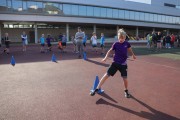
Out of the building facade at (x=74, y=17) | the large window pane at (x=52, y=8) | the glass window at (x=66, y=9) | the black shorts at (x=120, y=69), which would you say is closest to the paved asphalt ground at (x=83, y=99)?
the black shorts at (x=120, y=69)

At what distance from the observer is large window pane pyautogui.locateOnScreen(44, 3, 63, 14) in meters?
34.1

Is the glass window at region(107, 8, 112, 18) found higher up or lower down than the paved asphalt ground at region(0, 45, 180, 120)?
higher up

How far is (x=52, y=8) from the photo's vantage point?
34.8 m

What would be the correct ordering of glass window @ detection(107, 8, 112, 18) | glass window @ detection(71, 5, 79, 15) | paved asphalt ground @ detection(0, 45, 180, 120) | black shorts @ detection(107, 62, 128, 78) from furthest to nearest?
glass window @ detection(107, 8, 112, 18), glass window @ detection(71, 5, 79, 15), black shorts @ detection(107, 62, 128, 78), paved asphalt ground @ detection(0, 45, 180, 120)

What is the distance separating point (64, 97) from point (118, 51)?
195 cm

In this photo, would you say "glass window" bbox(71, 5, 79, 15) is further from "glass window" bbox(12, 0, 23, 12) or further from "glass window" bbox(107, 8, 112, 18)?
"glass window" bbox(12, 0, 23, 12)

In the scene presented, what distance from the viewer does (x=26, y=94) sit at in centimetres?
586

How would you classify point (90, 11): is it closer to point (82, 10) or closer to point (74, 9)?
point (82, 10)

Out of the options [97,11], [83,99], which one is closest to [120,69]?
[83,99]

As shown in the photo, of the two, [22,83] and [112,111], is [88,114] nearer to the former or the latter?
[112,111]

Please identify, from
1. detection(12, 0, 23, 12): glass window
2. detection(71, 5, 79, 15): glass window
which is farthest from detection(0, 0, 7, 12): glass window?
detection(71, 5, 79, 15): glass window

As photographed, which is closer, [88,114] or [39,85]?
[88,114]

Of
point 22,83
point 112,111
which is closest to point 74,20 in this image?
point 22,83

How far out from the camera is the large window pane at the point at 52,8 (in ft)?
112
